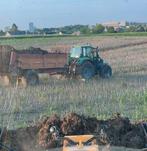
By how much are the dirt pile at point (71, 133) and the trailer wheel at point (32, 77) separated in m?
11.2

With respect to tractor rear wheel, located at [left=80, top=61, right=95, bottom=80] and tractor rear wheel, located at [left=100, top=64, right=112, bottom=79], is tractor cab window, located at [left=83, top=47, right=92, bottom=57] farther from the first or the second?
tractor rear wheel, located at [left=100, top=64, right=112, bottom=79]

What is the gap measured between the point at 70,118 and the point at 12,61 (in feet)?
41.0

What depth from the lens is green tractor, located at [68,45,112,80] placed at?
2317cm

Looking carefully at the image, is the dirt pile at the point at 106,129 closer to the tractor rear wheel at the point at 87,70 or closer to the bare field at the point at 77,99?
the bare field at the point at 77,99

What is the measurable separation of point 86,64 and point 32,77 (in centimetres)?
281

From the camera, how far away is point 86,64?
2339 centimetres

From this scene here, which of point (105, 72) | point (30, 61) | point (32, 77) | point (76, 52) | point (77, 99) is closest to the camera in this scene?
point (77, 99)

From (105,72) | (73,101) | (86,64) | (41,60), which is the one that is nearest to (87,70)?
(86,64)

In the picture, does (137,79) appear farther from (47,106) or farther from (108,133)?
(108,133)

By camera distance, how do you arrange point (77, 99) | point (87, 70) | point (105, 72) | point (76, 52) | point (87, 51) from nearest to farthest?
1. point (77, 99)
2. point (87, 70)
3. point (105, 72)
4. point (87, 51)
5. point (76, 52)

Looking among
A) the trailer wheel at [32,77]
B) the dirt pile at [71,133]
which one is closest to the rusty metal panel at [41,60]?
the trailer wheel at [32,77]

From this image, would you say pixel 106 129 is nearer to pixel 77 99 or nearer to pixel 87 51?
pixel 77 99

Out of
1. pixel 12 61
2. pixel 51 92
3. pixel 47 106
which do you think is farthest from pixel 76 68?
pixel 47 106

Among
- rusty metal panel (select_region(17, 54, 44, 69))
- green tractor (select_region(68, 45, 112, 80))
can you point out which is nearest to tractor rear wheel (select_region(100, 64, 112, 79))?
green tractor (select_region(68, 45, 112, 80))
